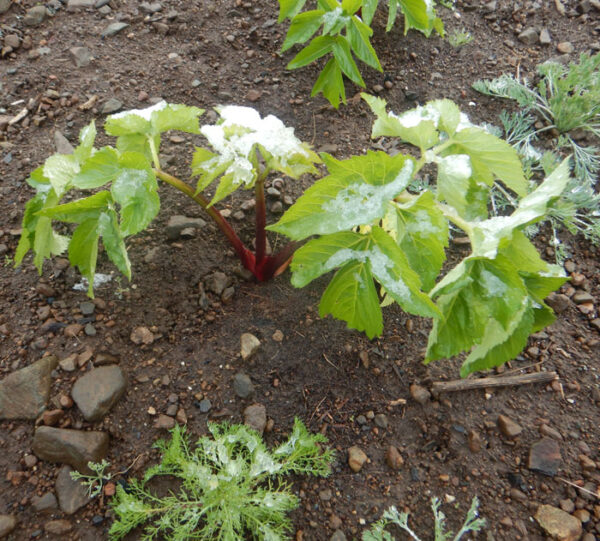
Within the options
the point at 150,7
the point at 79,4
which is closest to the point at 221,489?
the point at 150,7

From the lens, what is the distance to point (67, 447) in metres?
1.50

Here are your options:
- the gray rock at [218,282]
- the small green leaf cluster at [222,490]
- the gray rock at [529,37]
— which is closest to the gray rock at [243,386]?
the small green leaf cluster at [222,490]

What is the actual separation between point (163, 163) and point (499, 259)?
1.60 metres

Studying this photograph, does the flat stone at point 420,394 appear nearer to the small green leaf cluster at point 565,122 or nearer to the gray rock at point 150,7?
the small green leaf cluster at point 565,122

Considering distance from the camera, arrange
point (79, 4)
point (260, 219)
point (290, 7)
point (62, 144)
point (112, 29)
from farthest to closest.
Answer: point (79, 4), point (112, 29), point (62, 144), point (290, 7), point (260, 219)

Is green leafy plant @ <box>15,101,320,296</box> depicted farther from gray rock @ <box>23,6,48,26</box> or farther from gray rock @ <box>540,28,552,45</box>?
gray rock @ <box>540,28,552,45</box>

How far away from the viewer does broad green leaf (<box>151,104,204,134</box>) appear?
4.41 ft

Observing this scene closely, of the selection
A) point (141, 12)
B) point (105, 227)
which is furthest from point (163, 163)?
point (141, 12)

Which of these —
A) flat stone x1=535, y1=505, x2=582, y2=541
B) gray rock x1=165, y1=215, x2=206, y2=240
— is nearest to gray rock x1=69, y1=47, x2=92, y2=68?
gray rock x1=165, y1=215, x2=206, y2=240

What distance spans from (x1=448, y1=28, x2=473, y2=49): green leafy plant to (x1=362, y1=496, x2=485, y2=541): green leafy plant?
2.46 metres

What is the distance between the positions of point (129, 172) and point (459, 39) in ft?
7.58

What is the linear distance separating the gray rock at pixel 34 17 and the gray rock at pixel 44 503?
251cm

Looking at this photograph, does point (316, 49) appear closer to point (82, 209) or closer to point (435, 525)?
point (82, 209)

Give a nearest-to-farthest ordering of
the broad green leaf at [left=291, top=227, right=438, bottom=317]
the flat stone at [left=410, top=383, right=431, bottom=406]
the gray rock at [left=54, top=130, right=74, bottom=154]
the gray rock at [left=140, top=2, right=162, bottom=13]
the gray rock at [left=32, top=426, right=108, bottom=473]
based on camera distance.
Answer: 1. the broad green leaf at [left=291, top=227, right=438, bottom=317]
2. the gray rock at [left=32, top=426, right=108, bottom=473]
3. the flat stone at [left=410, top=383, right=431, bottom=406]
4. the gray rock at [left=54, top=130, right=74, bottom=154]
5. the gray rock at [left=140, top=2, right=162, bottom=13]
